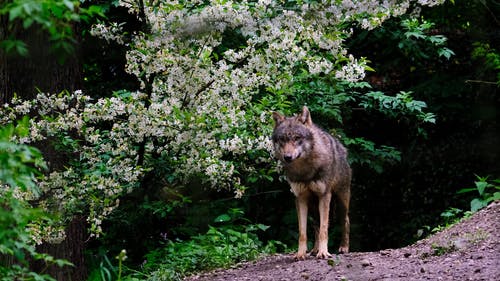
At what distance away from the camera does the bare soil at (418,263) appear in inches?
218

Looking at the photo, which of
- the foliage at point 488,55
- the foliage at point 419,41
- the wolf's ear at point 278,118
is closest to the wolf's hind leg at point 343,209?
the wolf's ear at point 278,118

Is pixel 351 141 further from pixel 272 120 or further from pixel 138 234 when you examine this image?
pixel 138 234

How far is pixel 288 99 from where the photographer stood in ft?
27.2

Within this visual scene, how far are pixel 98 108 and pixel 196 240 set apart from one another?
2326 millimetres

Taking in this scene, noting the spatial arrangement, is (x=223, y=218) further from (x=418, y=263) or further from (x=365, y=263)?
(x=418, y=263)

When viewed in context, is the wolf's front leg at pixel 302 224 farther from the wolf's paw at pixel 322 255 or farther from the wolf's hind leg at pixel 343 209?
the wolf's hind leg at pixel 343 209

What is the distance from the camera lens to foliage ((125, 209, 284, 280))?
23.7 feet

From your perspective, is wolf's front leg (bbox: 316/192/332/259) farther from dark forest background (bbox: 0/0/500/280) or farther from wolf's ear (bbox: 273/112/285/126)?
dark forest background (bbox: 0/0/500/280)

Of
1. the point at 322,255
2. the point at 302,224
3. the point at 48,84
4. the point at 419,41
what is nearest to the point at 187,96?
the point at 48,84

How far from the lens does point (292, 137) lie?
6.75 metres

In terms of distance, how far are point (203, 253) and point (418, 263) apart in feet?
7.68

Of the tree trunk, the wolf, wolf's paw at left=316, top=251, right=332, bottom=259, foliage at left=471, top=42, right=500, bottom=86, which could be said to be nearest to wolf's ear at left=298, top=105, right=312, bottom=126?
the wolf

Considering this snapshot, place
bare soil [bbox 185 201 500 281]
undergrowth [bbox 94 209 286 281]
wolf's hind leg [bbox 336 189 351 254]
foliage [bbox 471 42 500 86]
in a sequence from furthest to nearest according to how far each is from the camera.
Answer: foliage [bbox 471 42 500 86]
wolf's hind leg [bbox 336 189 351 254]
undergrowth [bbox 94 209 286 281]
bare soil [bbox 185 201 500 281]

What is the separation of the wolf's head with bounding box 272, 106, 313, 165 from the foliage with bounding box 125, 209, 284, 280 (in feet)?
4.23
